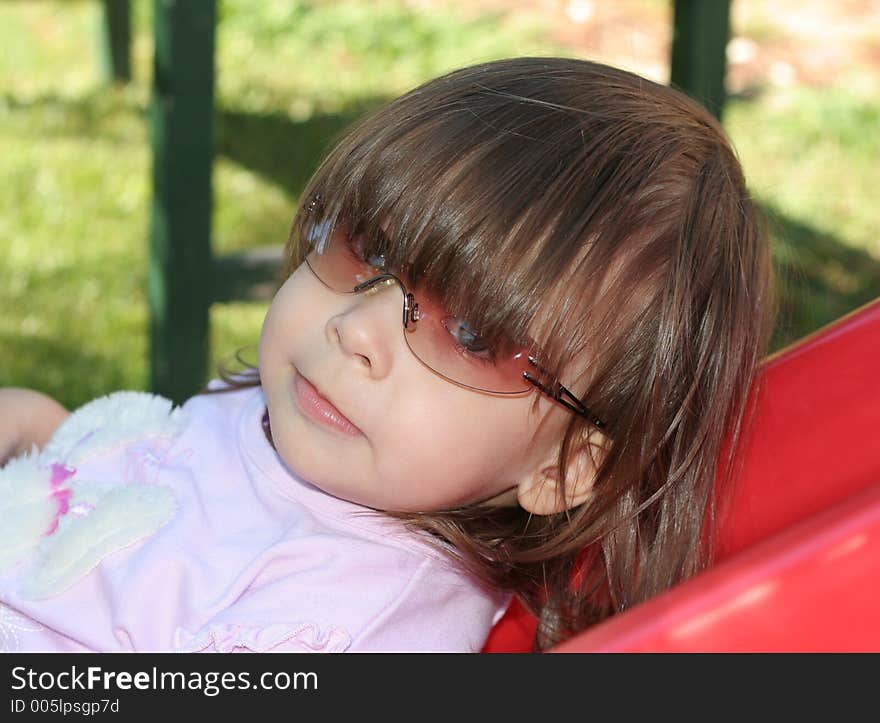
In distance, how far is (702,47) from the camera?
2645 mm

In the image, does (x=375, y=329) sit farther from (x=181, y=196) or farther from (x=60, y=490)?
(x=181, y=196)

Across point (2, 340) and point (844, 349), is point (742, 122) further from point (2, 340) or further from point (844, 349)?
point (844, 349)

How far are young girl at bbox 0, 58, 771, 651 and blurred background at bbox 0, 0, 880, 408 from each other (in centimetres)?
129

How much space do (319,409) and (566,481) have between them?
28cm

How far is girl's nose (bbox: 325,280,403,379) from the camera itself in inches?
49.8

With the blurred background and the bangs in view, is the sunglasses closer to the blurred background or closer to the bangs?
the bangs

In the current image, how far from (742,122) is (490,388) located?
131 inches

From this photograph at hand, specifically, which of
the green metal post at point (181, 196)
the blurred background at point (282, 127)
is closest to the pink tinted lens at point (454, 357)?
the green metal post at point (181, 196)

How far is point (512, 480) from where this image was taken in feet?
4.56

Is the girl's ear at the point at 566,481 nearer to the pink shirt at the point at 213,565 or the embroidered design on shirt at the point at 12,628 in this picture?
the pink shirt at the point at 213,565

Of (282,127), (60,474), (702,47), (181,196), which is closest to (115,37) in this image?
(282,127)

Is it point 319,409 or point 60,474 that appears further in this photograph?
point 60,474

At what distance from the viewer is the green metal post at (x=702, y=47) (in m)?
2.63
